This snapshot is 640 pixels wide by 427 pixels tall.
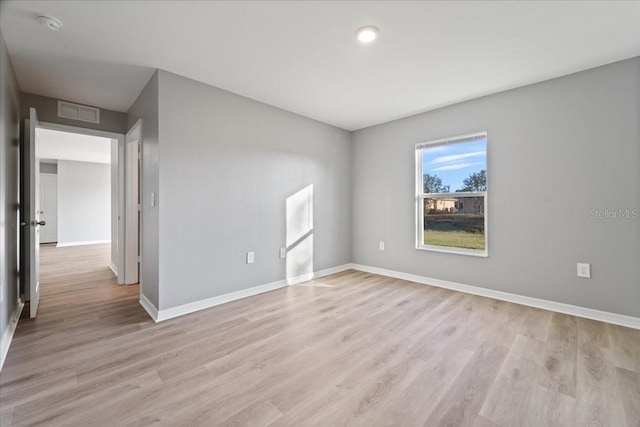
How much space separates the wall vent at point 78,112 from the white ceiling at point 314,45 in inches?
6.5

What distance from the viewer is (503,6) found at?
1819 millimetres

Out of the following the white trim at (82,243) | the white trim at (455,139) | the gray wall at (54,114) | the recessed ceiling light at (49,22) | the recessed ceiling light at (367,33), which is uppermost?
the recessed ceiling light at (367,33)

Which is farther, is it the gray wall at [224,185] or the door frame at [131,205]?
the door frame at [131,205]

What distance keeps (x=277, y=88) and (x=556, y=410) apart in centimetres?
342

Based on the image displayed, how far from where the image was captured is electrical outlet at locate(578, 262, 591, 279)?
264cm

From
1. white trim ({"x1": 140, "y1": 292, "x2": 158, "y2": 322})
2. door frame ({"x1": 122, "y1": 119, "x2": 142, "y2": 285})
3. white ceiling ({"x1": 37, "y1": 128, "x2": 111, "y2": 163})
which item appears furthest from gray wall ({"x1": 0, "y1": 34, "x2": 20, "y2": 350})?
white ceiling ({"x1": 37, "y1": 128, "x2": 111, "y2": 163})

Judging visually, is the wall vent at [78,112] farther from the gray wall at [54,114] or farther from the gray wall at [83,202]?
the gray wall at [83,202]

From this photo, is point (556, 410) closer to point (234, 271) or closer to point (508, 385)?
point (508, 385)

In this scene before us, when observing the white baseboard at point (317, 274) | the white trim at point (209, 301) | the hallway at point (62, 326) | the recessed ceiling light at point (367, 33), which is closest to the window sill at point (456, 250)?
the white baseboard at point (317, 274)

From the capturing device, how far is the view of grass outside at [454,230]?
3.43 m

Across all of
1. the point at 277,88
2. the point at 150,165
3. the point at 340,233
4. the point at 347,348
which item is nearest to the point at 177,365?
the point at 347,348

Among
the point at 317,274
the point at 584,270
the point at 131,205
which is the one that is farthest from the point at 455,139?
the point at 131,205

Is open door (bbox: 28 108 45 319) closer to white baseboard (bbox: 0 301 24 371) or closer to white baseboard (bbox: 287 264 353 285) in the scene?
white baseboard (bbox: 0 301 24 371)

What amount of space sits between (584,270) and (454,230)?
51.3 inches
